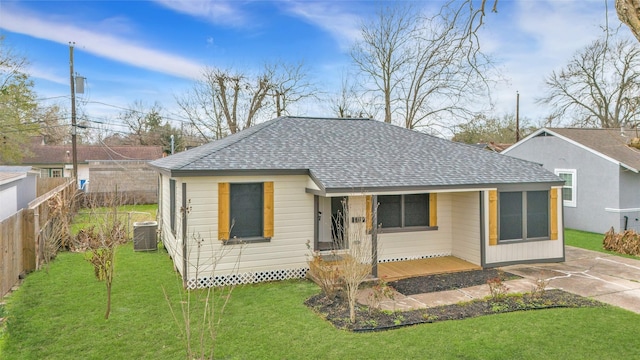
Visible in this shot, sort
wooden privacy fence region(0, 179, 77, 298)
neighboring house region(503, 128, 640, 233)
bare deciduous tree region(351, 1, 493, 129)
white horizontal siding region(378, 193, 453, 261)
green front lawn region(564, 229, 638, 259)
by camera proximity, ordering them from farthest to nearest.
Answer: bare deciduous tree region(351, 1, 493, 129)
neighboring house region(503, 128, 640, 233)
green front lawn region(564, 229, 638, 259)
white horizontal siding region(378, 193, 453, 261)
wooden privacy fence region(0, 179, 77, 298)

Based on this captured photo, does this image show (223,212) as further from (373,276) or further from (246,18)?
(246,18)

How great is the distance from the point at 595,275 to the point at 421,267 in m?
3.80

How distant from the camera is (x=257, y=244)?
28.0 feet

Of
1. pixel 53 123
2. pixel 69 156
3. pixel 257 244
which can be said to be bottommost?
pixel 257 244

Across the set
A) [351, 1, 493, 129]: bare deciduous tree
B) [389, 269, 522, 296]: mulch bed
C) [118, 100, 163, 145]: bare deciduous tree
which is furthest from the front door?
[118, 100, 163, 145]: bare deciduous tree

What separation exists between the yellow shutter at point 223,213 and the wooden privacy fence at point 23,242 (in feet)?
12.5

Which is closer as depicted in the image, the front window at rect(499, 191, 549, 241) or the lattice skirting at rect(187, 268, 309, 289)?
the lattice skirting at rect(187, 268, 309, 289)

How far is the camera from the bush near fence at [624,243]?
1127cm

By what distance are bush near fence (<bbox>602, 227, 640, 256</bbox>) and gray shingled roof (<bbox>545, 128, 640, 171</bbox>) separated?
146 inches

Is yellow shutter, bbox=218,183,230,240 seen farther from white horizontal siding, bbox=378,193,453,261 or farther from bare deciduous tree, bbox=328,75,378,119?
bare deciduous tree, bbox=328,75,378,119

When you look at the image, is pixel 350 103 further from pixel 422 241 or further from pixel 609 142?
pixel 422 241

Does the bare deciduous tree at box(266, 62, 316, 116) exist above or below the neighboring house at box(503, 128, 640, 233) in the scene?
above

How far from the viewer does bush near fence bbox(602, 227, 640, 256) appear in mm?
11266

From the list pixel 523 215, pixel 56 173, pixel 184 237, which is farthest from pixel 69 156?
pixel 523 215
